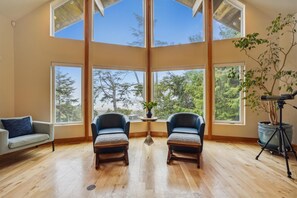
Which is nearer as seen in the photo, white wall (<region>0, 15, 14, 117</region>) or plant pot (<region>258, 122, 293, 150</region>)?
plant pot (<region>258, 122, 293, 150</region>)

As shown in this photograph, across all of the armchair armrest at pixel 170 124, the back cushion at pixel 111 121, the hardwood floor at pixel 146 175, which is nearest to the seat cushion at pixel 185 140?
the hardwood floor at pixel 146 175

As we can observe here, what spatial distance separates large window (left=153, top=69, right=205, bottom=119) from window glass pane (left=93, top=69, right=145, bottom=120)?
550mm

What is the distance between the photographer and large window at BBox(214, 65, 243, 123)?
470 centimetres

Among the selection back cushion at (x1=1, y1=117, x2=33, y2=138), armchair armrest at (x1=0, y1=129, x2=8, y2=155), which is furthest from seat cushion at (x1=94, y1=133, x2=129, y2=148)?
back cushion at (x1=1, y1=117, x2=33, y2=138)

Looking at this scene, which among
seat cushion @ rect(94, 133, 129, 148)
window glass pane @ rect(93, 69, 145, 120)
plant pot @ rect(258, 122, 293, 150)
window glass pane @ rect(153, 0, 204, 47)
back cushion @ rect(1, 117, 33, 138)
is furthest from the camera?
window glass pane @ rect(153, 0, 204, 47)

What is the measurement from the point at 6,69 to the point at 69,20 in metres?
1.99

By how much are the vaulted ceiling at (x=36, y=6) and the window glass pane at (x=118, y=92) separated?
2.06m

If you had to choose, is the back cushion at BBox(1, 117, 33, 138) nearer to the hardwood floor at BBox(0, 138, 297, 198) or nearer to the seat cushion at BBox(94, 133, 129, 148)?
the hardwood floor at BBox(0, 138, 297, 198)

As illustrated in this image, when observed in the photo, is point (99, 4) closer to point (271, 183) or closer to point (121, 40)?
point (121, 40)

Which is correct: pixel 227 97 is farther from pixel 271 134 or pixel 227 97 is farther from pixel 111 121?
pixel 111 121

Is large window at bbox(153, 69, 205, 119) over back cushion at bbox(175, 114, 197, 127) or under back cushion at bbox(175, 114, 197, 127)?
over

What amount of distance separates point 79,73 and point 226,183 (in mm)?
4229

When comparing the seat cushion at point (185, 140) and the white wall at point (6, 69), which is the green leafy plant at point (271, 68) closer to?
the seat cushion at point (185, 140)

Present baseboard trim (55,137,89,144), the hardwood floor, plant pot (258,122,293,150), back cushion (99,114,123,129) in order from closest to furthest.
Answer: the hardwood floor
plant pot (258,122,293,150)
back cushion (99,114,123,129)
baseboard trim (55,137,89,144)
